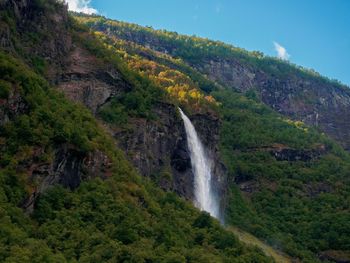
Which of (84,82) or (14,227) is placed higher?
(84,82)

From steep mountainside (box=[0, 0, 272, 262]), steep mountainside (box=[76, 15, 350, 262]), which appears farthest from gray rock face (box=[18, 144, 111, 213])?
steep mountainside (box=[76, 15, 350, 262])

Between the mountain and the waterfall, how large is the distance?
77.3 inches

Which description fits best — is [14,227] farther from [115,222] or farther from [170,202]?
Answer: [170,202]

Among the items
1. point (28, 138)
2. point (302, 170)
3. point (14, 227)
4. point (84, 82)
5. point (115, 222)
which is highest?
point (302, 170)

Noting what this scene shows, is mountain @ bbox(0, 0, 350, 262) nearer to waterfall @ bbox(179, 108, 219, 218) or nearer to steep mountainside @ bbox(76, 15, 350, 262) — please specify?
steep mountainside @ bbox(76, 15, 350, 262)

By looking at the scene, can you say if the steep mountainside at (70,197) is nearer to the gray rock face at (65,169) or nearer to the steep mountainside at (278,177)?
the gray rock face at (65,169)

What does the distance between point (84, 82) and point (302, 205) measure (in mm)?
54557

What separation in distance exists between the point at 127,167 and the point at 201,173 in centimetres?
3297

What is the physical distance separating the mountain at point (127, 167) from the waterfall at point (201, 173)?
77.3 inches

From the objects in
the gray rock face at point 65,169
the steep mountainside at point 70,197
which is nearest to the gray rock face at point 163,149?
the steep mountainside at point 70,197

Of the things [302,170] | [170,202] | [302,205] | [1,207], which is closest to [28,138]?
[1,207]

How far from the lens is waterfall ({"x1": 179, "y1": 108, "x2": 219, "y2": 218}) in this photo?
10557 centimetres

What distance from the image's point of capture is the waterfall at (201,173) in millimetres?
105575

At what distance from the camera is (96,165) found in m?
70.8
